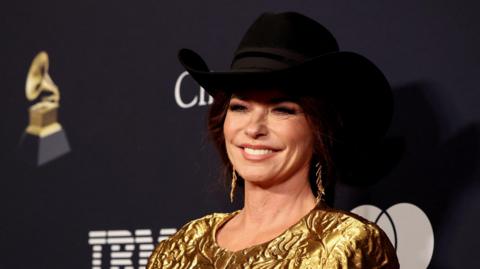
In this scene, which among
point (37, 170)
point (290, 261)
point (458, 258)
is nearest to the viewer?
point (290, 261)

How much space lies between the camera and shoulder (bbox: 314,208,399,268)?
5.51 feet

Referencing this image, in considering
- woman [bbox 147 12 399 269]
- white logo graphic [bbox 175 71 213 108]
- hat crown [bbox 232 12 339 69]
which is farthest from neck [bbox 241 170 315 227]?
white logo graphic [bbox 175 71 213 108]

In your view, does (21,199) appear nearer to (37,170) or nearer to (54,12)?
(37,170)

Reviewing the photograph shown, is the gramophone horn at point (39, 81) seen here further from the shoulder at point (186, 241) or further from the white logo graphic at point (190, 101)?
the shoulder at point (186, 241)

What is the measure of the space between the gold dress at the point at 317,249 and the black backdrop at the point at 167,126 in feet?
0.90

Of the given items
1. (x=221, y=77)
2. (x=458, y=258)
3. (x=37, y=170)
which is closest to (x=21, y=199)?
(x=37, y=170)

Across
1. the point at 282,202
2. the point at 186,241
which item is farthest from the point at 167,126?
the point at 282,202

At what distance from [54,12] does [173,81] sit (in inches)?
19.0

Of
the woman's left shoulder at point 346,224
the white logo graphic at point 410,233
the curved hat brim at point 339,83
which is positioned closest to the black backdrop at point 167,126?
the white logo graphic at point 410,233

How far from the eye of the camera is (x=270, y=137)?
1.78 metres

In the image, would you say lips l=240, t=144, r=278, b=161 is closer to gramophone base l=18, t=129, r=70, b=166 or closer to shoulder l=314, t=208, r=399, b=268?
shoulder l=314, t=208, r=399, b=268

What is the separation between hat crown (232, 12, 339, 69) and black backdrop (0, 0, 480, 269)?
0.92 feet

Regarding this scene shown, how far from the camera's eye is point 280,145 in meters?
1.78

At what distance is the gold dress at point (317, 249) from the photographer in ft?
5.54
